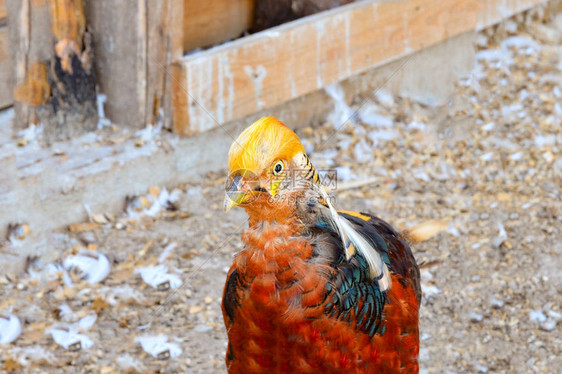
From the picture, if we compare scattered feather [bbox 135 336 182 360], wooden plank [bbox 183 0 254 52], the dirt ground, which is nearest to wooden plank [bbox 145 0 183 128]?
the dirt ground

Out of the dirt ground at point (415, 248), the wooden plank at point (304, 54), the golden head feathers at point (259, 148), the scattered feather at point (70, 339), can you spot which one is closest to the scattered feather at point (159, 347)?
the dirt ground at point (415, 248)

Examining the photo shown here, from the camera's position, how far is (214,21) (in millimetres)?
3566

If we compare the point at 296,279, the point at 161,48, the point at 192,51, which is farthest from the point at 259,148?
the point at 192,51

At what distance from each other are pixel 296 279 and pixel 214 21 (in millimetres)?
2355

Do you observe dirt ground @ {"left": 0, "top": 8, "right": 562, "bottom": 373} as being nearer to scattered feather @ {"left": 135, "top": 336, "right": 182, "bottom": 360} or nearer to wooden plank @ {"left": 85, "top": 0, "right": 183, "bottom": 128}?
scattered feather @ {"left": 135, "top": 336, "right": 182, "bottom": 360}

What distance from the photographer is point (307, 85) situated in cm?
340

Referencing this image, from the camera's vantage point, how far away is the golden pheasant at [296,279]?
4.50 ft

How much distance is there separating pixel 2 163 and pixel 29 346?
0.71 m

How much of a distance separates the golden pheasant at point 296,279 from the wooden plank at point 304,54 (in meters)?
1.46

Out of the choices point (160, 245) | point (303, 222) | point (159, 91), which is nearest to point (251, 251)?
point (303, 222)

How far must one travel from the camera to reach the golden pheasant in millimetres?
1370

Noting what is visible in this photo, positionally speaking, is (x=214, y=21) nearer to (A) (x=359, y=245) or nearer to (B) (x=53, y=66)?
(B) (x=53, y=66)

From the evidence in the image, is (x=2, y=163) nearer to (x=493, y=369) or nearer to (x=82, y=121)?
(x=82, y=121)

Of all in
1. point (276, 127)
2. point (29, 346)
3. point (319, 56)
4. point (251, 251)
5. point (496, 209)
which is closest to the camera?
point (276, 127)
